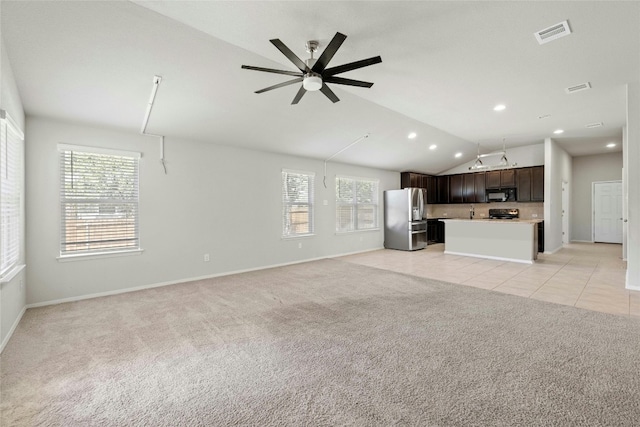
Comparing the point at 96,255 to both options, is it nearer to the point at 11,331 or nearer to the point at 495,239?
the point at 11,331

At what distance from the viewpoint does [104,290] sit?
419 centimetres

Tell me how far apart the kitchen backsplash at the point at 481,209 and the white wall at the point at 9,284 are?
10254 millimetres

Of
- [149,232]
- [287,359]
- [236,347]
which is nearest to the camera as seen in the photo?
[287,359]

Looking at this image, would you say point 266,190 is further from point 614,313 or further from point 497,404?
point 614,313

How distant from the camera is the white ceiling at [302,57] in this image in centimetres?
248

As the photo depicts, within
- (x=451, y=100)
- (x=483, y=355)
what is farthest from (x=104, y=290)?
(x=451, y=100)

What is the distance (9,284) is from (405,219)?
767 centimetres

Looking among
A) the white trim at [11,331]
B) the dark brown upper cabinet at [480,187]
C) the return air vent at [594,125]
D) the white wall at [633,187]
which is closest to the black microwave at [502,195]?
the dark brown upper cabinet at [480,187]

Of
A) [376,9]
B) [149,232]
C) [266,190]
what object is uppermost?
[376,9]

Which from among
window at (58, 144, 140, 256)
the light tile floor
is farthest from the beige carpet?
window at (58, 144, 140, 256)

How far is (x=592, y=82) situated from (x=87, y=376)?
641 cm

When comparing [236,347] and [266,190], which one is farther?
[266,190]

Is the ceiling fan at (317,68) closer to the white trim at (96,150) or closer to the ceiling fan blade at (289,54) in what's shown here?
the ceiling fan blade at (289,54)

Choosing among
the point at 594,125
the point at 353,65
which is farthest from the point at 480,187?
the point at 353,65
